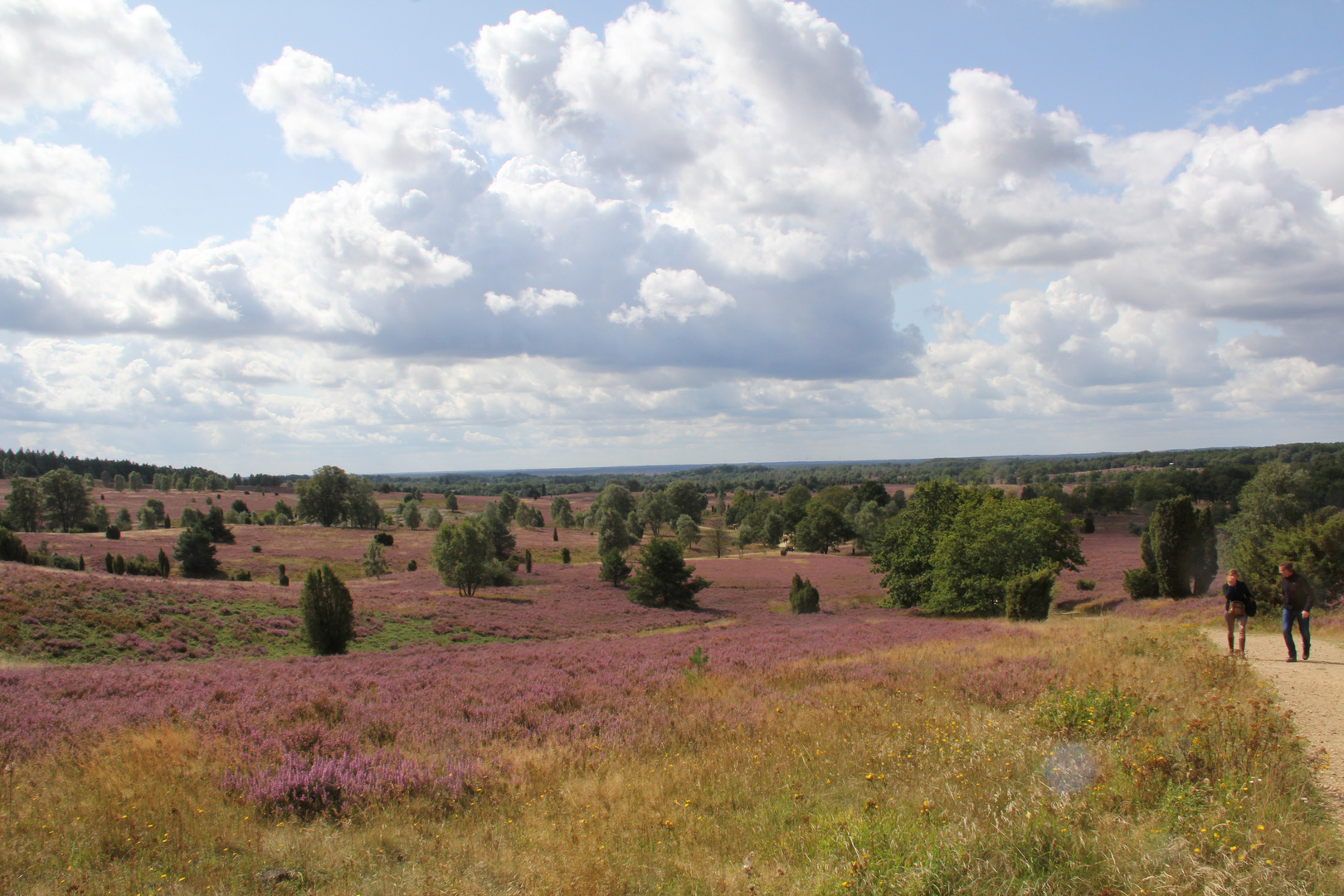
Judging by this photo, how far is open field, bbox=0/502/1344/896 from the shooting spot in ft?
16.2

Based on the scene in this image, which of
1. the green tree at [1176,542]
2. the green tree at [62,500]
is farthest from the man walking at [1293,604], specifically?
the green tree at [62,500]

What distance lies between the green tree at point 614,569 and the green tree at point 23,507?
3479 inches

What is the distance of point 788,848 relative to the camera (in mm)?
5402

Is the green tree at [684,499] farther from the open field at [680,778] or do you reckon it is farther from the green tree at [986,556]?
the open field at [680,778]

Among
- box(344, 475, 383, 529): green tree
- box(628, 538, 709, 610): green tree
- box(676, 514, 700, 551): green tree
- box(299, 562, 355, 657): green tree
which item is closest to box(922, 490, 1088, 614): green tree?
box(628, 538, 709, 610): green tree

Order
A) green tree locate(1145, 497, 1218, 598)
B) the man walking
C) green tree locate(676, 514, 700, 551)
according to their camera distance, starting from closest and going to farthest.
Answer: the man walking → green tree locate(1145, 497, 1218, 598) → green tree locate(676, 514, 700, 551)

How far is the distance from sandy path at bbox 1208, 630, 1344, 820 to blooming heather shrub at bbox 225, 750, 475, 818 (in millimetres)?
8529

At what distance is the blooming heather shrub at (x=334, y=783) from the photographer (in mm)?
6805

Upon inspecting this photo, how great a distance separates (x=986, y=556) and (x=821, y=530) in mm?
61311

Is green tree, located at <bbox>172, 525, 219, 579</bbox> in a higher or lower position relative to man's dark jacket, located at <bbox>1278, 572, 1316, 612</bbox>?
lower

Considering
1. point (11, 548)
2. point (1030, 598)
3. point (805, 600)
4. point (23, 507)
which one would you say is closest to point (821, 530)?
point (805, 600)

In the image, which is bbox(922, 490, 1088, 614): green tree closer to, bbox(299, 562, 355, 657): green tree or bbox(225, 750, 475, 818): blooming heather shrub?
bbox(299, 562, 355, 657): green tree

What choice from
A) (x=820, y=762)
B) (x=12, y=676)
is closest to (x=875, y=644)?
(x=820, y=762)

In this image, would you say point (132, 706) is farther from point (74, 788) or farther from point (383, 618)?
point (383, 618)
